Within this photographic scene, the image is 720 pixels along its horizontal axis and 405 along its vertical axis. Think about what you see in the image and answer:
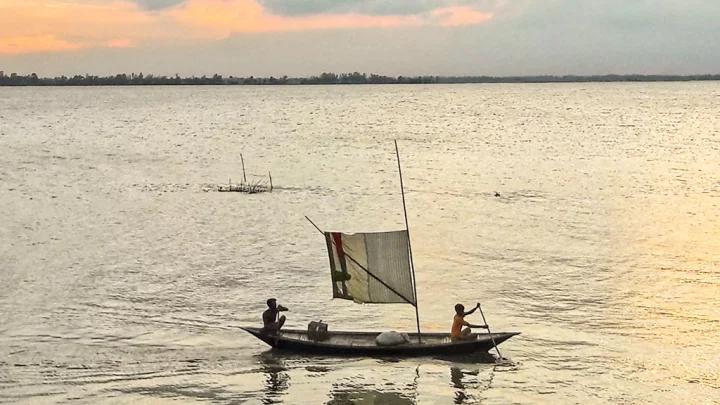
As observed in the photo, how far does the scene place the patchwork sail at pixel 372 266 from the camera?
17375 mm

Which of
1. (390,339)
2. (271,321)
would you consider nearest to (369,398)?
(390,339)

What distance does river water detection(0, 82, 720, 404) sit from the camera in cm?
1602

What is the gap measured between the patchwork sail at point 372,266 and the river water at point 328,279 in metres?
1.74

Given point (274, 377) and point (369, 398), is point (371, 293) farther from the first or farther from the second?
point (369, 398)

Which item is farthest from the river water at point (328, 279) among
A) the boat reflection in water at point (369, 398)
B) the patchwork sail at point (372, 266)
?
the patchwork sail at point (372, 266)

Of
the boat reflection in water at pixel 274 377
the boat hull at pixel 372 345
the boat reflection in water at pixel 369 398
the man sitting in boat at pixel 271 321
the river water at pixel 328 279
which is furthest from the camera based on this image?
the man sitting in boat at pixel 271 321

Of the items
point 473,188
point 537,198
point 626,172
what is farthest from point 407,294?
point 626,172

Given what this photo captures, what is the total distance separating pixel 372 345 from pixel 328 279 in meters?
7.74

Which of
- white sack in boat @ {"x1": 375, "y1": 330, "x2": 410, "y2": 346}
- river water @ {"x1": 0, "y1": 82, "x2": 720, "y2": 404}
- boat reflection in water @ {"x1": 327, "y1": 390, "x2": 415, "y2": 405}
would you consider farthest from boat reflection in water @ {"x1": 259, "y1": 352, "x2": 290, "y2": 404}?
white sack in boat @ {"x1": 375, "y1": 330, "x2": 410, "y2": 346}

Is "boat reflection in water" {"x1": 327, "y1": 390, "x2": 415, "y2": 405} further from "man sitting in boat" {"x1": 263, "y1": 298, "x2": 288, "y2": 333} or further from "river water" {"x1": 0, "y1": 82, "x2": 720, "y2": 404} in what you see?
"man sitting in boat" {"x1": 263, "y1": 298, "x2": 288, "y2": 333}

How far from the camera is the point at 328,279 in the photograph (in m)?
24.4

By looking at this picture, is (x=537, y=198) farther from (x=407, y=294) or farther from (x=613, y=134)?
(x=613, y=134)

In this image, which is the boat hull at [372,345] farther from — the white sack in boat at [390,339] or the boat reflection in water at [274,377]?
the boat reflection in water at [274,377]

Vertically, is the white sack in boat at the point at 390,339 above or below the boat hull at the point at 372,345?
above
